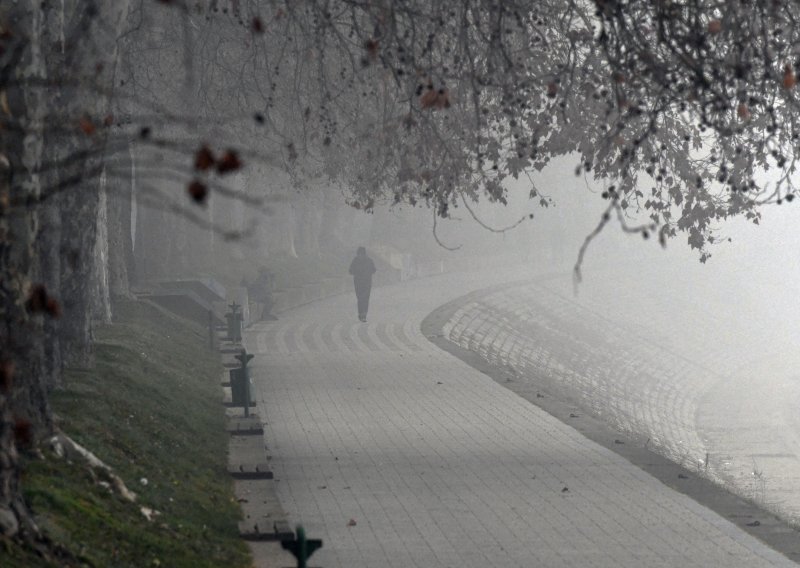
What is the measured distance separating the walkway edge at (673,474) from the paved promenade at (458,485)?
16 cm

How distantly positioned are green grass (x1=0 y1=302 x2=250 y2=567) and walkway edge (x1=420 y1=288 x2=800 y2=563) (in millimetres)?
4114

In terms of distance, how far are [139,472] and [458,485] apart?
334 cm

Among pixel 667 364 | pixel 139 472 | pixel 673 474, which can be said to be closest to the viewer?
pixel 139 472

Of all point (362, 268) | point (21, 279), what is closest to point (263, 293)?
point (362, 268)

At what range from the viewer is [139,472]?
36.3 ft

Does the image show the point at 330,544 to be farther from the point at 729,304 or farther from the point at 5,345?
the point at 729,304

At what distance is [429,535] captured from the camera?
11.0 metres

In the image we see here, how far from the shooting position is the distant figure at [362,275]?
105ft

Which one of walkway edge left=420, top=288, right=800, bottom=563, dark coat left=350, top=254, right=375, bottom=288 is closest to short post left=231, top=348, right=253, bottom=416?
walkway edge left=420, top=288, right=800, bottom=563

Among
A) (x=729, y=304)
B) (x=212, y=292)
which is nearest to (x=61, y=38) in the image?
(x=212, y=292)

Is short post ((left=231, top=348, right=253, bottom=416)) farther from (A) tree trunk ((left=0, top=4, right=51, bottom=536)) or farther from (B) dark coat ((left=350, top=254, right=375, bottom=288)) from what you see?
(B) dark coat ((left=350, top=254, right=375, bottom=288))

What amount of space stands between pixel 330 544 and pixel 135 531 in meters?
1.96

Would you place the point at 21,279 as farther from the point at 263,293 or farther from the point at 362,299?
the point at 263,293

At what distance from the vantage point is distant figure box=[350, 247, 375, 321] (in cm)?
3186
